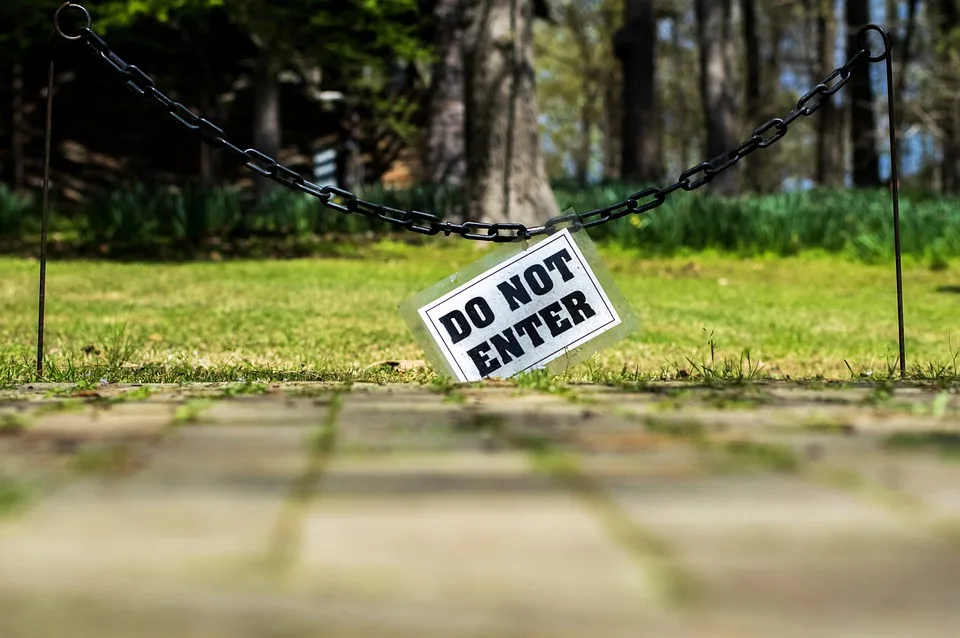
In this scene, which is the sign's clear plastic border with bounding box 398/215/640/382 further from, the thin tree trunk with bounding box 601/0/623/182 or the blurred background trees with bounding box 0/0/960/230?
the thin tree trunk with bounding box 601/0/623/182

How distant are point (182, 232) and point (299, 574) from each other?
1280 cm

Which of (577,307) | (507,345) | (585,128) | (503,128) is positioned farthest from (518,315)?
(585,128)

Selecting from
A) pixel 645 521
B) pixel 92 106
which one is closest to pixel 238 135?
pixel 92 106

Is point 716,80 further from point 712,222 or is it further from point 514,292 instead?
point 514,292

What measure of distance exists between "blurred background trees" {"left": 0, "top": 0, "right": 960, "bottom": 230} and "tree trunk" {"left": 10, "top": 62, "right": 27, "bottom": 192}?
37mm

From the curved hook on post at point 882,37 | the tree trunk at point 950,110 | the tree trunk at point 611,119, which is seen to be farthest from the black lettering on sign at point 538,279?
the tree trunk at point 611,119

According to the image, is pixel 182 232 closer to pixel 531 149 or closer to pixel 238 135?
pixel 531 149

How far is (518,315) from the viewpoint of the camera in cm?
423

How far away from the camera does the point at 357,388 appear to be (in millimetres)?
3246

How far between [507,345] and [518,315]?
12cm

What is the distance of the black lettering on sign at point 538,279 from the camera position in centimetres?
423

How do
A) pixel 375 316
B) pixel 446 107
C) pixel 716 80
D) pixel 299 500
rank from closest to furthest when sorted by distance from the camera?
A: pixel 299 500 → pixel 375 316 → pixel 716 80 → pixel 446 107

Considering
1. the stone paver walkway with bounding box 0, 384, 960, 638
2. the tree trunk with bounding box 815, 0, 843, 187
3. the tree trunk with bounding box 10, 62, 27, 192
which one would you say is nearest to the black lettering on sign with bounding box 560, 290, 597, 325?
the stone paver walkway with bounding box 0, 384, 960, 638

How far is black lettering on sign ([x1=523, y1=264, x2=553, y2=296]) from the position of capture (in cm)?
423
